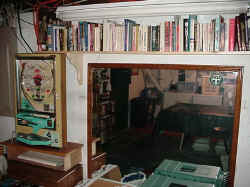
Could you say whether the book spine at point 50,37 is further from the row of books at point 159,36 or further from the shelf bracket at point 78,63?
the shelf bracket at point 78,63

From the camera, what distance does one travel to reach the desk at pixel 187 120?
2545 mm

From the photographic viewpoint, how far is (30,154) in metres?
2.65

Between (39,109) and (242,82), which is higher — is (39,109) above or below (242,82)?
below

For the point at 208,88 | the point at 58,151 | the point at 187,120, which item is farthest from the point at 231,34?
the point at 58,151

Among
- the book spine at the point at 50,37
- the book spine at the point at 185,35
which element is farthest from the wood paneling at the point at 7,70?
the book spine at the point at 185,35

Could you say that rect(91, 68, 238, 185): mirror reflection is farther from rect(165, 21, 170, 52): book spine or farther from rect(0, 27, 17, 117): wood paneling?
rect(0, 27, 17, 117): wood paneling

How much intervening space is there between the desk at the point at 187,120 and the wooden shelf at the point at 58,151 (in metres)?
0.88

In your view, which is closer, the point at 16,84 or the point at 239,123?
the point at 239,123

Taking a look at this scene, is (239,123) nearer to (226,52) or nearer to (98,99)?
(226,52)

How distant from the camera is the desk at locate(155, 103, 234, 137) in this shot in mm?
2545

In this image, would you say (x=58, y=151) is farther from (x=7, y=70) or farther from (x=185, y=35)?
(x=185, y=35)

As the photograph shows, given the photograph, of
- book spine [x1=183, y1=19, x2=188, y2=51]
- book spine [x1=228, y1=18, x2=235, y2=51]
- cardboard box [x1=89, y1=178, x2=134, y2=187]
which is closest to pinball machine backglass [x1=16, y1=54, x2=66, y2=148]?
cardboard box [x1=89, y1=178, x2=134, y2=187]

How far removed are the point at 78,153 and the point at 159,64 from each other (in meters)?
1.22

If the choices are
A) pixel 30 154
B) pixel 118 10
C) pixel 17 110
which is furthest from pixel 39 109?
pixel 118 10
